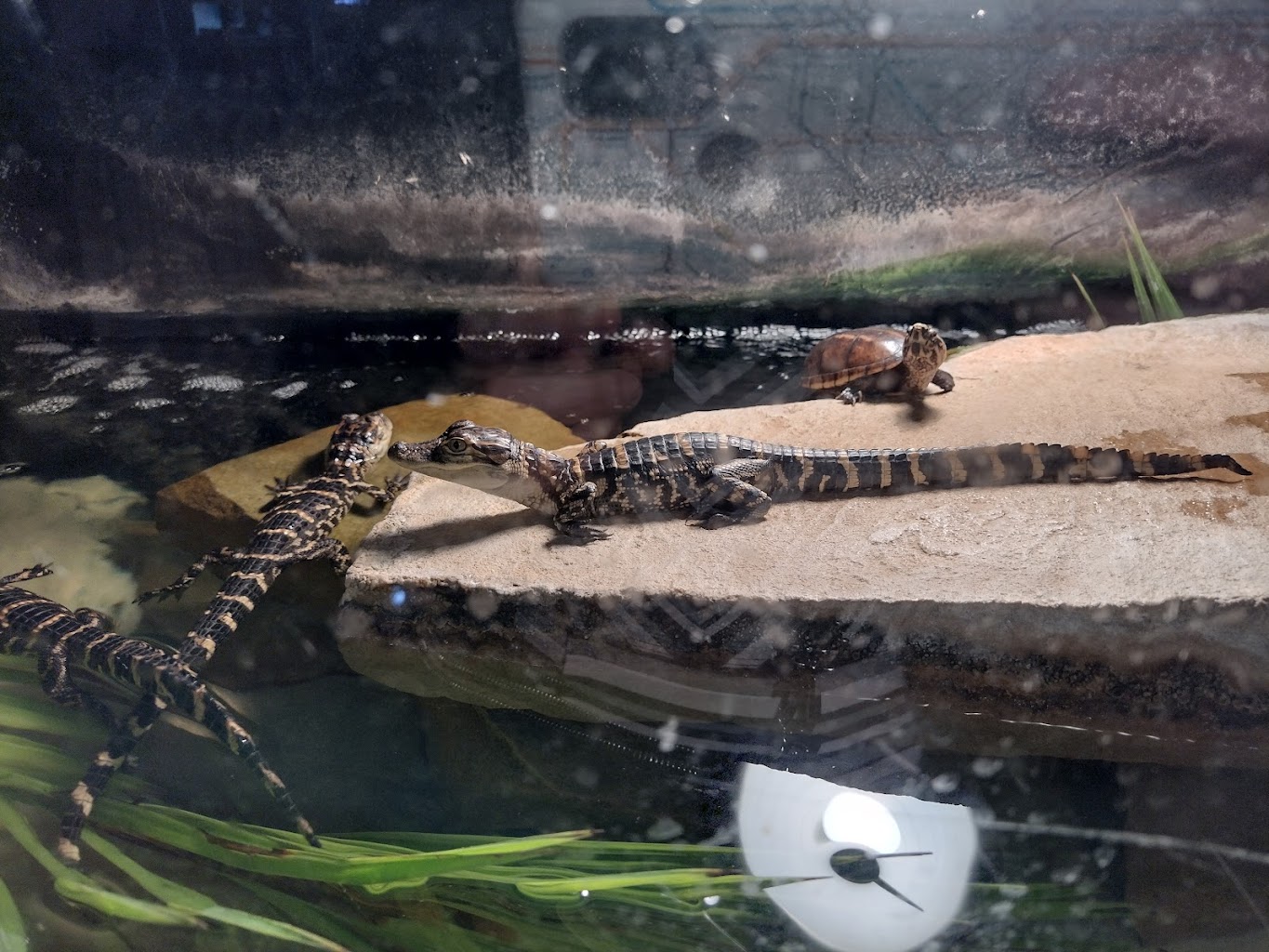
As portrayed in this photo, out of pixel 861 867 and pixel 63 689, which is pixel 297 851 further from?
pixel 861 867

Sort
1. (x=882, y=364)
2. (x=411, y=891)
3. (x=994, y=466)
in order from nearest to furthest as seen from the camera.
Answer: (x=411, y=891) → (x=994, y=466) → (x=882, y=364)

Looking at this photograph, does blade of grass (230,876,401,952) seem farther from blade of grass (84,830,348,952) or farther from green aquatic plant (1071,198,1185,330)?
green aquatic plant (1071,198,1185,330)

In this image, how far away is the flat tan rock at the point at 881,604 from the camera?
292cm

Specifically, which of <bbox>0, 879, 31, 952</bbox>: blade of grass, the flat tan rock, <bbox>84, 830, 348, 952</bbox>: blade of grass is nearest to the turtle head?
the flat tan rock

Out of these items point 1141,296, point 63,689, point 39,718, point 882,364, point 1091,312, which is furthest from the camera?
point 1091,312

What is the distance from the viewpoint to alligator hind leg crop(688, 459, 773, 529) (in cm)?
355

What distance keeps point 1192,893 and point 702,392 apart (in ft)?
11.5

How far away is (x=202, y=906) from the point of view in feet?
8.32

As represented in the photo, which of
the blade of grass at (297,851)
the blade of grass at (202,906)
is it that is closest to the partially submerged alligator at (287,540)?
the blade of grass at (297,851)

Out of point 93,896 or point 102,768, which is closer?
point 93,896

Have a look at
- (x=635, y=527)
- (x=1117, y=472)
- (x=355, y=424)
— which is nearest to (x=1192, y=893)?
(x=1117, y=472)

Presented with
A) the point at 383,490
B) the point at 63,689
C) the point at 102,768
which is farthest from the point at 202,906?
the point at 383,490

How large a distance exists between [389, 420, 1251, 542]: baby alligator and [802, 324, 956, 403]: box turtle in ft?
3.27

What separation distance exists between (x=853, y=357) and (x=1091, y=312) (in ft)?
8.43
